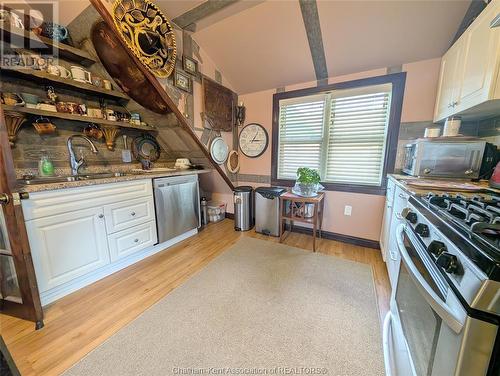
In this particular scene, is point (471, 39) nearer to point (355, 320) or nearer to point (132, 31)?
point (355, 320)

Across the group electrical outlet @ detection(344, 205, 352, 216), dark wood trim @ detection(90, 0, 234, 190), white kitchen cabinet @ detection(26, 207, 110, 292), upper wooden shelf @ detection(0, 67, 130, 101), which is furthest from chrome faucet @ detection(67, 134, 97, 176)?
electrical outlet @ detection(344, 205, 352, 216)

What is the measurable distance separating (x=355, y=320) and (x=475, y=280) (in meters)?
1.20

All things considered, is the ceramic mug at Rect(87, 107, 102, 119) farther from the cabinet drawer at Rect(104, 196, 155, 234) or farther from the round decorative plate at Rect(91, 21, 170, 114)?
the cabinet drawer at Rect(104, 196, 155, 234)

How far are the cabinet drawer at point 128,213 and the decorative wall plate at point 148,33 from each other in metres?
1.28

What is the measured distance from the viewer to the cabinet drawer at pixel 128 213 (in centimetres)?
179

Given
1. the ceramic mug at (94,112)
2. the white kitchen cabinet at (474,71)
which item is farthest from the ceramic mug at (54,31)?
the white kitchen cabinet at (474,71)

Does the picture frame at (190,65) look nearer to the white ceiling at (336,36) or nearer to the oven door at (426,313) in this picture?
the white ceiling at (336,36)

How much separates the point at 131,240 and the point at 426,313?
227 cm

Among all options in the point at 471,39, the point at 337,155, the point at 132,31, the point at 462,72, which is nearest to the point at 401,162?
the point at 337,155

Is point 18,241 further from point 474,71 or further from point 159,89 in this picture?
point 474,71

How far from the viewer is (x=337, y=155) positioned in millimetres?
2553

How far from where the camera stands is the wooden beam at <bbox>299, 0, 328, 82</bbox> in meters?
1.76

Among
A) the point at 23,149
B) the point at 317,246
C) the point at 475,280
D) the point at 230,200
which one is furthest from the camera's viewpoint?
the point at 230,200

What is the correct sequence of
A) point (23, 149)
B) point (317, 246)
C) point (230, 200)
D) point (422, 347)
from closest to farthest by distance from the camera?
point (422, 347) < point (23, 149) < point (317, 246) < point (230, 200)
